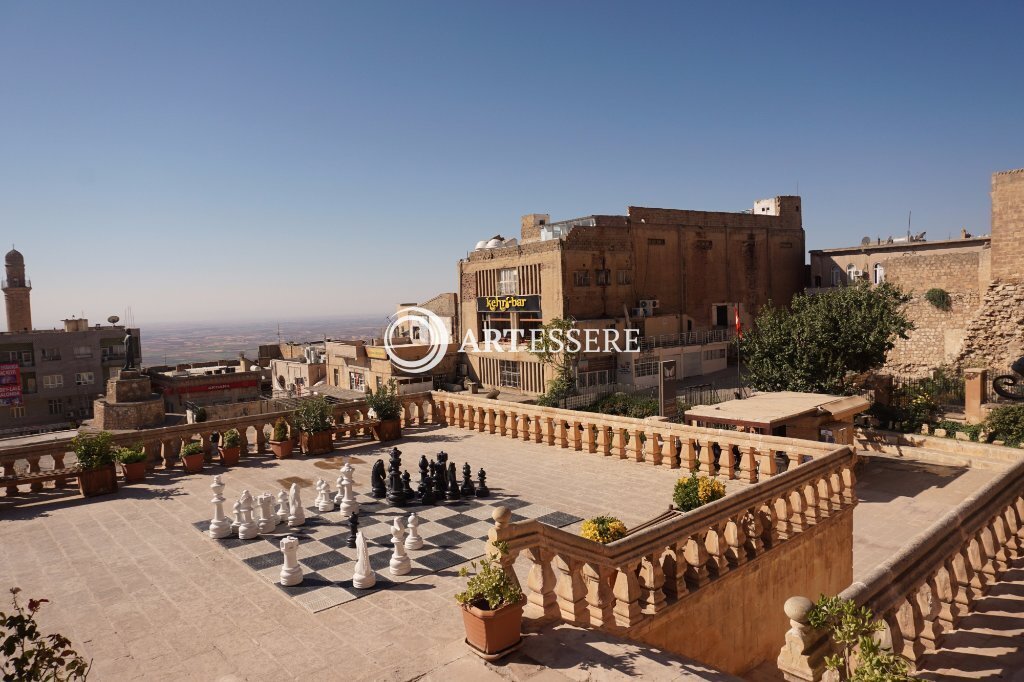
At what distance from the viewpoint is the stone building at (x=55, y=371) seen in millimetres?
65438

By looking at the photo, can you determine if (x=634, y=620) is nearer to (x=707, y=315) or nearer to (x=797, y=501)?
(x=797, y=501)

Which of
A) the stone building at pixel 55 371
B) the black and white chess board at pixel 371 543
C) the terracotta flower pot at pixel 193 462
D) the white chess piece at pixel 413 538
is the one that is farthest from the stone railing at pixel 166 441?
the stone building at pixel 55 371

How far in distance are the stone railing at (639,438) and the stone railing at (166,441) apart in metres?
1.03

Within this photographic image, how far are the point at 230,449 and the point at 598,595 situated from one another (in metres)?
10.3

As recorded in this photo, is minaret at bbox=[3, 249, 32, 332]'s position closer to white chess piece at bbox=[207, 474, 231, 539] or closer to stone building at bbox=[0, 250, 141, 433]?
stone building at bbox=[0, 250, 141, 433]

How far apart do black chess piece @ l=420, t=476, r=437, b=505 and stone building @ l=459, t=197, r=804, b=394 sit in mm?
33097

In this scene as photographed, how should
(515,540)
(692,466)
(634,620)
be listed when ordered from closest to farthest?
1. (515,540)
2. (634,620)
3. (692,466)

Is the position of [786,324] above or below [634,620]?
above

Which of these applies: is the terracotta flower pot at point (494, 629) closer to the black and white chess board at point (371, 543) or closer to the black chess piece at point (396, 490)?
the black and white chess board at point (371, 543)

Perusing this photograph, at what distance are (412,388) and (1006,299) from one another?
37.0m

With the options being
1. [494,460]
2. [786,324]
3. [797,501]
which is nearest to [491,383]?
[786,324]

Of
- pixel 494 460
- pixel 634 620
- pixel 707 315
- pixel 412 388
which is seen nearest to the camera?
pixel 634 620

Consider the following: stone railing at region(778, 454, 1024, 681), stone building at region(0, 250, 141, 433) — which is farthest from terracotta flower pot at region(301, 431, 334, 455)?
stone building at region(0, 250, 141, 433)

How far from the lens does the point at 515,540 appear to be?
5.91m
